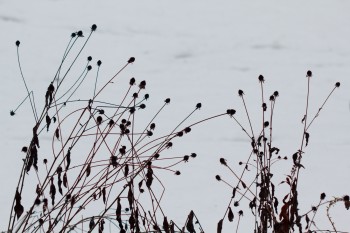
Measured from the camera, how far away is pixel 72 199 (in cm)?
231

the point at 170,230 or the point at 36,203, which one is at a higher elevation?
the point at 36,203

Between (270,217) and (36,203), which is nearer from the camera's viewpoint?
(36,203)

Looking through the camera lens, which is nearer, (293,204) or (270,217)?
(293,204)

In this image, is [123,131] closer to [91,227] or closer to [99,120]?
[99,120]

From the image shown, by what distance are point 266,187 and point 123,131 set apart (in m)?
0.66

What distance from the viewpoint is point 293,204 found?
7.73 feet

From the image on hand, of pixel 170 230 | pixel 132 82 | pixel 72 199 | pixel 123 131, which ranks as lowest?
pixel 170 230

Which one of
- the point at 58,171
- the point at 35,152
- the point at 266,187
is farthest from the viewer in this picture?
the point at 266,187

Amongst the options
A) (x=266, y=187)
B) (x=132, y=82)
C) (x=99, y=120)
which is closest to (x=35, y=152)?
(x=99, y=120)

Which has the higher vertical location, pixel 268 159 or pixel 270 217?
pixel 268 159

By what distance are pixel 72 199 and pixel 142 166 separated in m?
0.32

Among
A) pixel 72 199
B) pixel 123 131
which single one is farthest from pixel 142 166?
pixel 72 199

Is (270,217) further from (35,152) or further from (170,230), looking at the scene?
(35,152)

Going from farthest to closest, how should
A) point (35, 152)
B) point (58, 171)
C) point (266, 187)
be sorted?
point (266, 187), point (58, 171), point (35, 152)
